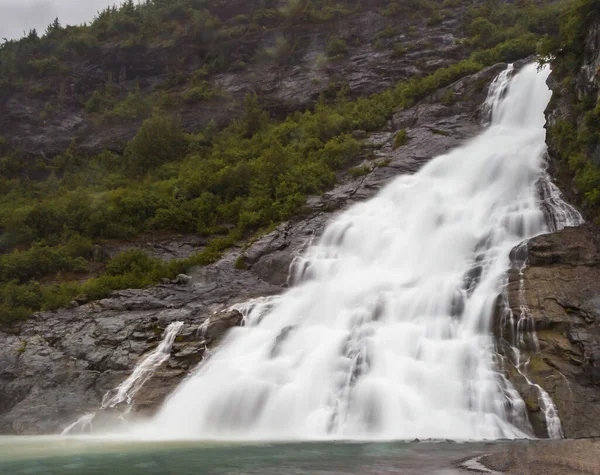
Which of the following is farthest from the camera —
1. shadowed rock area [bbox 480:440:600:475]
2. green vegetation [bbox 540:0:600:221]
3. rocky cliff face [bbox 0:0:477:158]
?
rocky cliff face [bbox 0:0:477:158]

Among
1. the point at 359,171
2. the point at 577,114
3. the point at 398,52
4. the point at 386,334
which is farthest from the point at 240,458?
the point at 398,52

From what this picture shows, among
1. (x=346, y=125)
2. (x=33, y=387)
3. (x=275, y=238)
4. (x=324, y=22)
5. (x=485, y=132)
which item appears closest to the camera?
(x=33, y=387)

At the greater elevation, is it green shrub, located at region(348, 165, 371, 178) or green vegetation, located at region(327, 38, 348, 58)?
green vegetation, located at region(327, 38, 348, 58)

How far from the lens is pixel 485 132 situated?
98.7ft

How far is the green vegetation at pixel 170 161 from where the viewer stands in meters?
26.8

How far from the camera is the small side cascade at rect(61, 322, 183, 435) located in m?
16.4

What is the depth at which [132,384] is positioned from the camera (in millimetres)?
17422

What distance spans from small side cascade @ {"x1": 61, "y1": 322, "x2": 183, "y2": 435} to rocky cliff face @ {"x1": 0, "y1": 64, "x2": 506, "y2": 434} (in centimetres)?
24

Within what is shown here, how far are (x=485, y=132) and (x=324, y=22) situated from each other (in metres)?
27.2

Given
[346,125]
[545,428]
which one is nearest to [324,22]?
[346,125]

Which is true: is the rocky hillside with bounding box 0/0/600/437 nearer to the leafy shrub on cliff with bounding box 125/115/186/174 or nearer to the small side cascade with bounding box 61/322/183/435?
the leafy shrub on cliff with bounding box 125/115/186/174

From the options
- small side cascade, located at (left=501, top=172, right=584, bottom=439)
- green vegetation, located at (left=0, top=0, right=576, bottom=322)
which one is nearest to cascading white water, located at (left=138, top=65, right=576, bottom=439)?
small side cascade, located at (left=501, top=172, right=584, bottom=439)

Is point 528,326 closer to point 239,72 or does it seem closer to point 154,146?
point 154,146

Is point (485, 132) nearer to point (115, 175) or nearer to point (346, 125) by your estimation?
point (346, 125)
